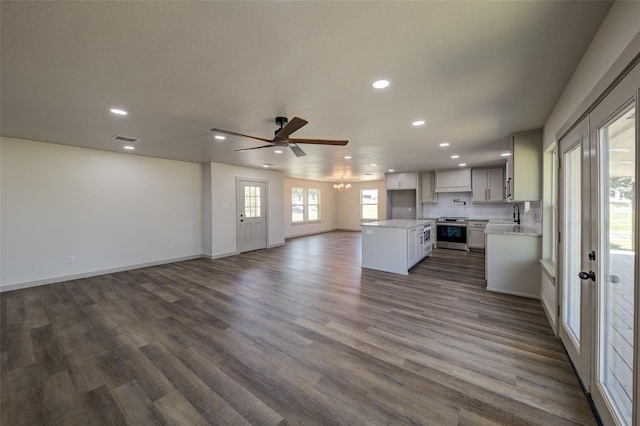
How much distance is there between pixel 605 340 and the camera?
5.37ft

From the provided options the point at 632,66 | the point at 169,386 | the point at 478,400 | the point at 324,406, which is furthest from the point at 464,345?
the point at 169,386

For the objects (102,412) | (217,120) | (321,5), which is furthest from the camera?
(217,120)

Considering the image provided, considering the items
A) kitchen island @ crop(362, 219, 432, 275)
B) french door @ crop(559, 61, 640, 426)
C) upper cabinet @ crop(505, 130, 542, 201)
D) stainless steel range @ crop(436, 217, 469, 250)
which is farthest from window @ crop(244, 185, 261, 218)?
french door @ crop(559, 61, 640, 426)

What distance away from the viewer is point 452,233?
743cm

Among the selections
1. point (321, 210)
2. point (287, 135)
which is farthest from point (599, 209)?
point (321, 210)

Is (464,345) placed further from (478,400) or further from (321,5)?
(321,5)

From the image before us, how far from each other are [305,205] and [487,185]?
22.0 ft

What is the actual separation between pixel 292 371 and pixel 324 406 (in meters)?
0.46

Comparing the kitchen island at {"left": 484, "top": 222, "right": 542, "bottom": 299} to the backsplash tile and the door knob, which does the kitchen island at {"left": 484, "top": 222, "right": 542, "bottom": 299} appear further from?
the backsplash tile

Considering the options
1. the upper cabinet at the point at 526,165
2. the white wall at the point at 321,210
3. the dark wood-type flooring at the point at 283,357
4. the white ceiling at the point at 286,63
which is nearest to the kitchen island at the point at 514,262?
the dark wood-type flooring at the point at 283,357

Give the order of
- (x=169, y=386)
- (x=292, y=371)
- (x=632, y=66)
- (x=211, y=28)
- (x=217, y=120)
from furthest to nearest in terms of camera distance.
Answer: (x=217, y=120) < (x=292, y=371) < (x=169, y=386) < (x=211, y=28) < (x=632, y=66)

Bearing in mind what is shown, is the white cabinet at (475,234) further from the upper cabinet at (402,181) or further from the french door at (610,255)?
the french door at (610,255)

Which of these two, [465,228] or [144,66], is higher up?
[144,66]

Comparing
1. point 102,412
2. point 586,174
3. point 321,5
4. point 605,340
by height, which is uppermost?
point 321,5
